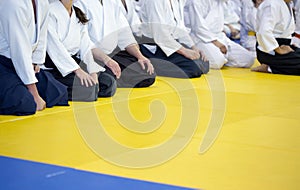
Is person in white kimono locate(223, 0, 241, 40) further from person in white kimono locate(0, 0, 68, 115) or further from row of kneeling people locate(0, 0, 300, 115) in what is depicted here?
person in white kimono locate(0, 0, 68, 115)

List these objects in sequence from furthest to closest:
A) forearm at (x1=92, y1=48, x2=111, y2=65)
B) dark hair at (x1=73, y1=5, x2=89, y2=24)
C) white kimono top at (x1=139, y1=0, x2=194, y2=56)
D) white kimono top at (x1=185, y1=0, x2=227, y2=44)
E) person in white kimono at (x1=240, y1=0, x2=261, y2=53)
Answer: person in white kimono at (x1=240, y1=0, x2=261, y2=53) < white kimono top at (x1=185, y1=0, x2=227, y2=44) < white kimono top at (x1=139, y1=0, x2=194, y2=56) < forearm at (x1=92, y1=48, x2=111, y2=65) < dark hair at (x1=73, y1=5, x2=89, y2=24)

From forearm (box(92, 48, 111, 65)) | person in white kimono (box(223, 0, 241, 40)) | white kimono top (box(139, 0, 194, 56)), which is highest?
forearm (box(92, 48, 111, 65))

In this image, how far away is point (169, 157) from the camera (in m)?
3.65

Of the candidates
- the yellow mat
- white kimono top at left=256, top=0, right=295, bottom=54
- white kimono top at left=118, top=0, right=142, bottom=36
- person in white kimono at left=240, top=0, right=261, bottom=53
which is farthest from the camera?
person in white kimono at left=240, top=0, right=261, bottom=53

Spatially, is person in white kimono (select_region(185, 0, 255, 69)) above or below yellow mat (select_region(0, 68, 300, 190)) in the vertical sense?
below

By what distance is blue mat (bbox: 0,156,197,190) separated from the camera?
2951 mm

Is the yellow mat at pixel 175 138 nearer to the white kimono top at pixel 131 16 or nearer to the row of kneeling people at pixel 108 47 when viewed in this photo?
the row of kneeling people at pixel 108 47

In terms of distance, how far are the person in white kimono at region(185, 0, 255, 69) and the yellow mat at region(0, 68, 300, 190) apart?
2.20m

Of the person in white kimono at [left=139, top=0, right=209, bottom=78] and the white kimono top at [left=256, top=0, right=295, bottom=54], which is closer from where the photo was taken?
the person in white kimono at [left=139, top=0, right=209, bottom=78]

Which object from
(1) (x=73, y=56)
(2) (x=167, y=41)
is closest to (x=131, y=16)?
(2) (x=167, y=41)

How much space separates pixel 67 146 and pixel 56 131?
1.42 feet

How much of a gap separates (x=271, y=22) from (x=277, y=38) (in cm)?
30

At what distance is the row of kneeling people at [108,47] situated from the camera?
188 inches

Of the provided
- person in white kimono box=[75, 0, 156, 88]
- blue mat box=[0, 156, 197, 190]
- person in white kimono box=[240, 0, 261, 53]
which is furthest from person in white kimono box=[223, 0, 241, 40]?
blue mat box=[0, 156, 197, 190]
